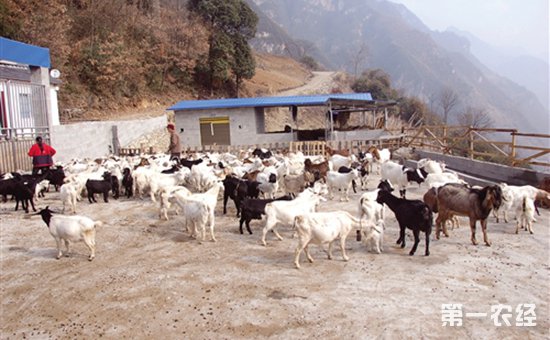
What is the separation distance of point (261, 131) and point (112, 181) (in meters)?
15.1

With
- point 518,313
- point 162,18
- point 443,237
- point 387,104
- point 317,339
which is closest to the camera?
point 317,339

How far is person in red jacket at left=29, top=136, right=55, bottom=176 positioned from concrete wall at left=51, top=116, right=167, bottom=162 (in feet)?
16.7

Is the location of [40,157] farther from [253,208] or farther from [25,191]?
[253,208]

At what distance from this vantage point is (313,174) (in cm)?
1196

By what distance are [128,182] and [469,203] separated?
8965 mm

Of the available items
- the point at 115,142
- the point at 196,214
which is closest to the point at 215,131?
the point at 115,142

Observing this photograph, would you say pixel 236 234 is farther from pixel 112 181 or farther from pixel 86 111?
pixel 86 111

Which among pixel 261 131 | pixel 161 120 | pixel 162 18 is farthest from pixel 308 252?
pixel 162 18

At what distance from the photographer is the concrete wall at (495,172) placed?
12.2m

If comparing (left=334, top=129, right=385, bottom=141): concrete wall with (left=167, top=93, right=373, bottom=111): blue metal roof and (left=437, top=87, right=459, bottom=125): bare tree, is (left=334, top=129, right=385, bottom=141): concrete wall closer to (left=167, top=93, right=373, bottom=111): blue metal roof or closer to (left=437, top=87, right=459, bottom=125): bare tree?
(left=167, top=93, right=373, bottom=111): blue metal roof

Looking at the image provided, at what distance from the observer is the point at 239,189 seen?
988 cm

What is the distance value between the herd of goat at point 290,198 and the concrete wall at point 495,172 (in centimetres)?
187

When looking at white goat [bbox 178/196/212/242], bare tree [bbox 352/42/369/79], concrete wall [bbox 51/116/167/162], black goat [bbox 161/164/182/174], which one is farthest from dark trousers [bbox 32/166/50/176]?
bare tree [bbox 352/42/369/79]

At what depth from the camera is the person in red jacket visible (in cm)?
1287
